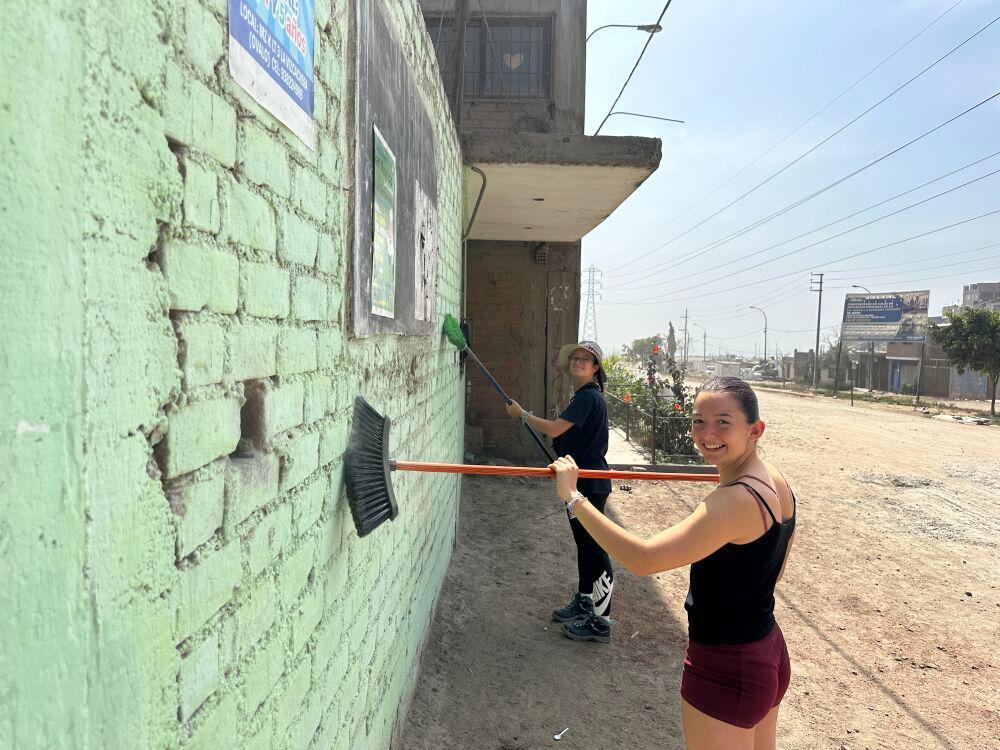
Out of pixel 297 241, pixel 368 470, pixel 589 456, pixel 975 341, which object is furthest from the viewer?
pixel 975 341

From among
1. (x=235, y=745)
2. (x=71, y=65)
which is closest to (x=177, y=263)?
(x=71, y=65)

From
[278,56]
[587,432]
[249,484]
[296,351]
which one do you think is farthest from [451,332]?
[249,484]

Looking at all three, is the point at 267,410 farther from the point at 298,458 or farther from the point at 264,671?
the point at 264,671

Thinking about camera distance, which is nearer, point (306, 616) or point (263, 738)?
point (263, 738)

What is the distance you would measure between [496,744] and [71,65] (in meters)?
3.39

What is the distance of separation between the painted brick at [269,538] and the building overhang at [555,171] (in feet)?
15.1

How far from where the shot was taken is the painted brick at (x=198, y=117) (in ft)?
2.92

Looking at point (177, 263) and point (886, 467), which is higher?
point (177, 263)

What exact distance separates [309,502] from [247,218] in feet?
2.32

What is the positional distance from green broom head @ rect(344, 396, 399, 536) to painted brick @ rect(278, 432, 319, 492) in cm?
29

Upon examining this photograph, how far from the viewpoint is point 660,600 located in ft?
16.8

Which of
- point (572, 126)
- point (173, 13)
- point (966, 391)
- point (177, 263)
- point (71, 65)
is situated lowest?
point (966, 391)

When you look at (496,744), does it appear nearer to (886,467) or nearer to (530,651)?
(530,651)

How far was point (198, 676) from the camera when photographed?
98cm
